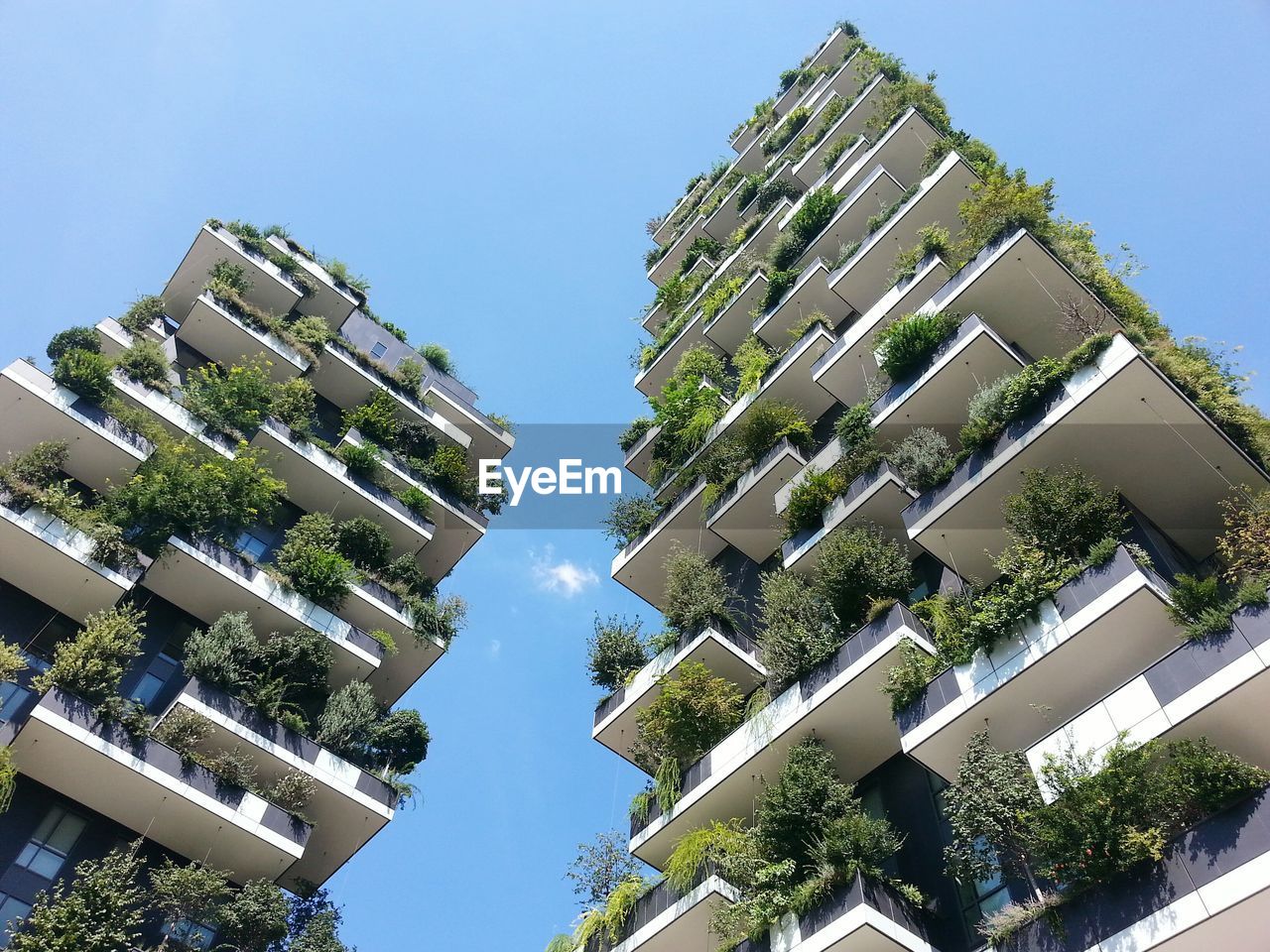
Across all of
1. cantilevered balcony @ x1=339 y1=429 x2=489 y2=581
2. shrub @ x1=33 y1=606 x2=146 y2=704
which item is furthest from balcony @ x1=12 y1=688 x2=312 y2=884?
cantilevered balcony @ x1=339 y1=429 x2=489 y2=581

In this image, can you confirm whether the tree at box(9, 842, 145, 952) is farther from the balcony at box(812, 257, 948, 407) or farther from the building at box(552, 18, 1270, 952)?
the balcony at box(812, 257, 948, 407)

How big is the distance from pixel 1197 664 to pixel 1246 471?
5.13 meters

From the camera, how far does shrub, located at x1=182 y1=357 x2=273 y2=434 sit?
24.8m

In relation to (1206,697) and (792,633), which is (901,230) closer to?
(792,633)

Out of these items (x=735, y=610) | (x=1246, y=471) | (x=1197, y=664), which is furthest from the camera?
(x=735, y=610)

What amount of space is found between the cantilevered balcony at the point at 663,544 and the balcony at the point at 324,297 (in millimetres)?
14501

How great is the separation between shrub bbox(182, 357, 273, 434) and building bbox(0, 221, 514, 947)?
0.25 feet

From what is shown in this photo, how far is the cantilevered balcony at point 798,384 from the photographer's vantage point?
25.2m

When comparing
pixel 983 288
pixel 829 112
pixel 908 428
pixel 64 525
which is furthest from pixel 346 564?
pixel 829 112

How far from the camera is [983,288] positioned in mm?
20047

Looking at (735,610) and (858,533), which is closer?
(858,533)

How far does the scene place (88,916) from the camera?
50.3 ft

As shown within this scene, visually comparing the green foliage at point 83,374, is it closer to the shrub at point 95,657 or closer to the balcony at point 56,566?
the balcony at point 56,566

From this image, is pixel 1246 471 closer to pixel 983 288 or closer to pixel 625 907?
pixel 983 288
